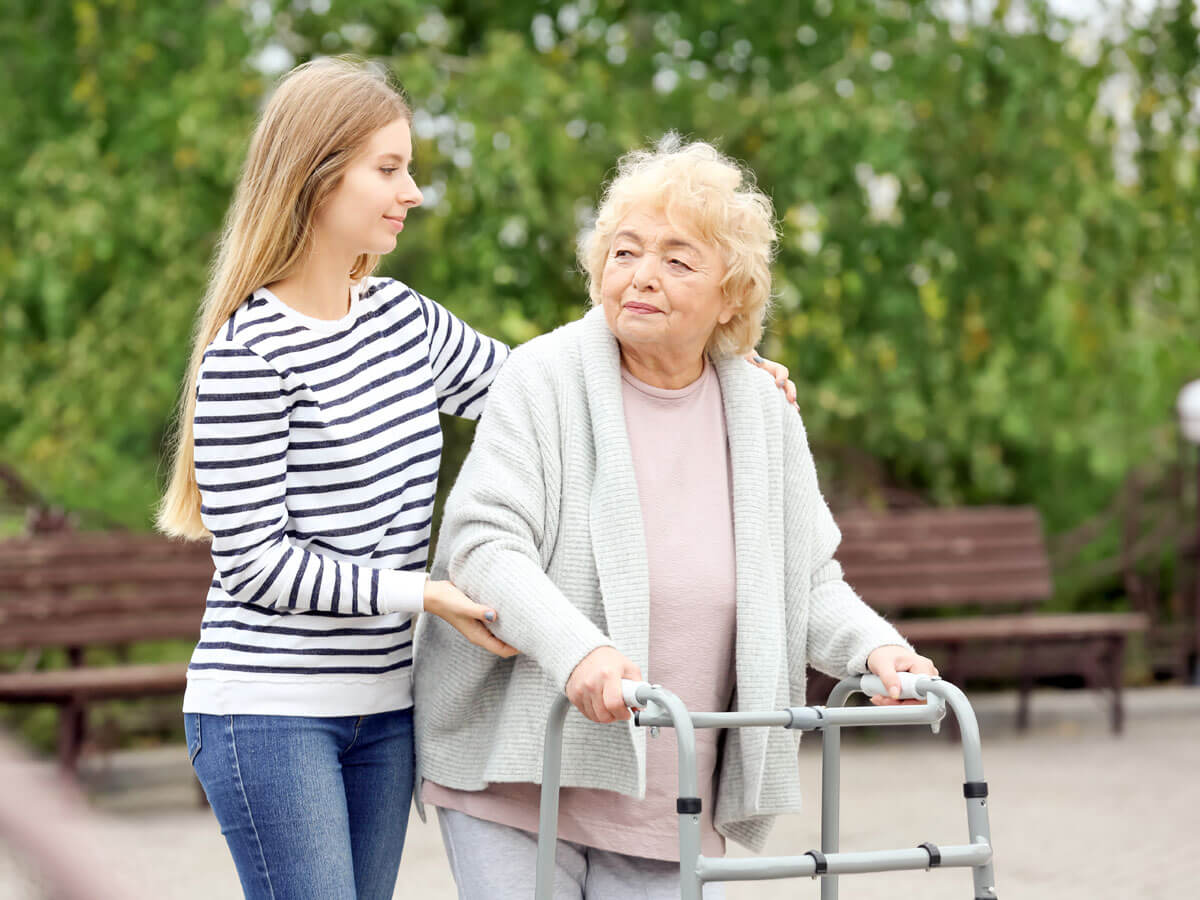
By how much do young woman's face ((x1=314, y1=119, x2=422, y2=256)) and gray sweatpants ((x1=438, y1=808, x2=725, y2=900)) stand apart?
0.94 metres

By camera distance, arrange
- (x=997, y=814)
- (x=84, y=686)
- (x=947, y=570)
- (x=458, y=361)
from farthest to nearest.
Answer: (x=947, y=570)
(x=997, y=814)
(x=84, y=686)
(x=458, y=361)

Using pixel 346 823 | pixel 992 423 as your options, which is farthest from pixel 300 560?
pixel 992 423

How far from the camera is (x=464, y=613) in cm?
244

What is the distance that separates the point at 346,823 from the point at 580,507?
61 cm

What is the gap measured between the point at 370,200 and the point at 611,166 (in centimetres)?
488

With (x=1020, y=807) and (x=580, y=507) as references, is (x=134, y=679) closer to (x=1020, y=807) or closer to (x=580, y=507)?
(x=1020, y=807)

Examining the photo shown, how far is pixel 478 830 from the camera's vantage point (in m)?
2.59

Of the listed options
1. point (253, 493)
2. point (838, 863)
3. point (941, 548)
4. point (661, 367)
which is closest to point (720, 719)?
point (838, 863)

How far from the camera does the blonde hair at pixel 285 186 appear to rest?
251 cm

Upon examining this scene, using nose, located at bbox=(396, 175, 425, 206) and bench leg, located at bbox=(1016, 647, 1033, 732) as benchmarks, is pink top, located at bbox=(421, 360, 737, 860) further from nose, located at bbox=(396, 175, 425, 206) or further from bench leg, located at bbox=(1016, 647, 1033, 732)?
bench leg, located at bbox=(1016, 647, 1033, 732)

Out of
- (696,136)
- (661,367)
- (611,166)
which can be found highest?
(696,136)

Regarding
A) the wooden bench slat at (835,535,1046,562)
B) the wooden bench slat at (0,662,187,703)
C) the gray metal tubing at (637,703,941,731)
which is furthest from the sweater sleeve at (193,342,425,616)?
the wooden bench slat at (835,535,1046,562)

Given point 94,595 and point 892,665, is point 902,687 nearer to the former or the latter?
point 892,665

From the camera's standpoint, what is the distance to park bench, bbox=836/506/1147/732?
814 centimetres
